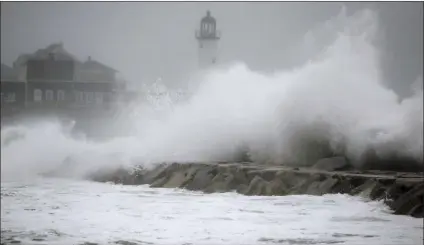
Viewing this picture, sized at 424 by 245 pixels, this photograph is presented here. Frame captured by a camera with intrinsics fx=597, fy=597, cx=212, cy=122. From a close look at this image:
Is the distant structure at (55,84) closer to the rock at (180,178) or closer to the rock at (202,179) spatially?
the rock at (180,178)

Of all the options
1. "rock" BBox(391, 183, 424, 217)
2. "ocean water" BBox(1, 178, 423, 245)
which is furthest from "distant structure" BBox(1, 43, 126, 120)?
"rock" BBox(391, 183, 424, 217)

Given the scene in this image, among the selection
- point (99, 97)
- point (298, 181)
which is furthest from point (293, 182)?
point (99, 97)

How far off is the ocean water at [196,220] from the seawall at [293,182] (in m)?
0.13

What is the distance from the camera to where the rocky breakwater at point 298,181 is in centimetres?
456

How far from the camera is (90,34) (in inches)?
340

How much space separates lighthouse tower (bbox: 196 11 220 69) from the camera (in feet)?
26.0

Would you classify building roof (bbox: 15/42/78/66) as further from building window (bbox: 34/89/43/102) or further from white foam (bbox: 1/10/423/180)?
white foam (bbox: 1/10/423/180)

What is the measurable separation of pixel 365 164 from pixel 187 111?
331 cm

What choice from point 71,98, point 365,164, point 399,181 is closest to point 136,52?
point 71,98

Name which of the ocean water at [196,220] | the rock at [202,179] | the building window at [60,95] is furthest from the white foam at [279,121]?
the ocean water at [196,220]

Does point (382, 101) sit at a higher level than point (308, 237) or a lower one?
higher

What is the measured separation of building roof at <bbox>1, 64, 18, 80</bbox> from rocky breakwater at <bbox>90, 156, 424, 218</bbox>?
1813mm

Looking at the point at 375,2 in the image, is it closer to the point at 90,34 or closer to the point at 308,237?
the point at 90,34

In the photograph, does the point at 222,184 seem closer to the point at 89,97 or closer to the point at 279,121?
the point at 279,121
